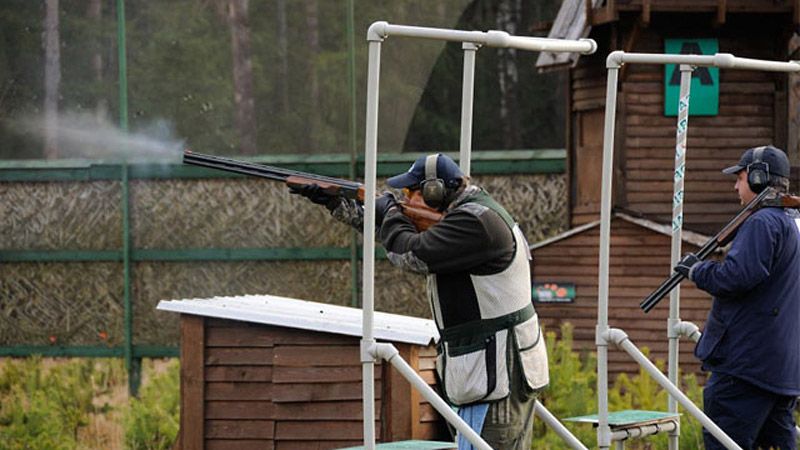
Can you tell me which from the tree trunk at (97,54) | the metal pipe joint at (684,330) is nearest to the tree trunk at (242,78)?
the tree trunk at (97,54)

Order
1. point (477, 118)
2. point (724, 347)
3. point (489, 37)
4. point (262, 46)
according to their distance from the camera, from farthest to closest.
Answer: point (477, 118)
point (262, 46)
point (724, 347)
point (489, 37)

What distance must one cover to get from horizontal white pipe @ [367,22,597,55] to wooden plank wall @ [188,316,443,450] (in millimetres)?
2252

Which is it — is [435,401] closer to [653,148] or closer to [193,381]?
[193,381]

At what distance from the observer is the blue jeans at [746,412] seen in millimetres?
9719

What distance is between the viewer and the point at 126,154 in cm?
2019

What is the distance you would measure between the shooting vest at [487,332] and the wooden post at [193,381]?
3.33 meters

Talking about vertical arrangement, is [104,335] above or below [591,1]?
below

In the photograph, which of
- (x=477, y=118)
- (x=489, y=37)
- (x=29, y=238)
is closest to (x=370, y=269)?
(x=489, y=37)

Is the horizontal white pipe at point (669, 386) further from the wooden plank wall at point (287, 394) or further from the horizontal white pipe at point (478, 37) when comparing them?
the horizontal white pipe at point (478, 37)

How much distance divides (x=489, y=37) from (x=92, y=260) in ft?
39.7

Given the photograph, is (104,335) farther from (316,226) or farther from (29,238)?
(316,226)

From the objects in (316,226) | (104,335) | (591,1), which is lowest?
(104,335)

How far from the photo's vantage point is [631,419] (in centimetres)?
1010

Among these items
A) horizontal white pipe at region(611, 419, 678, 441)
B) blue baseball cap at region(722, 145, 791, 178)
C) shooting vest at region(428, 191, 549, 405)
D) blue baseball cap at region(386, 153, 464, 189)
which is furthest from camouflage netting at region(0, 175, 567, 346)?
shooting vest at region(428, 191, 549, 405)
